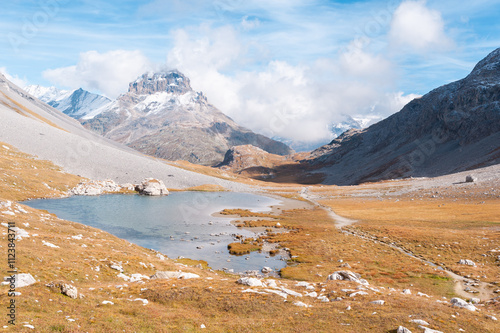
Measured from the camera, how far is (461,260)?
40.1m

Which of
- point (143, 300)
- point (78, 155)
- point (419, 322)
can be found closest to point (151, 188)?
point (78, 155)

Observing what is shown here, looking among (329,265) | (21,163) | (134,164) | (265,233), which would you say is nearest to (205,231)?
(265,233)

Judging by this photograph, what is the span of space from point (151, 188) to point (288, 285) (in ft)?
375

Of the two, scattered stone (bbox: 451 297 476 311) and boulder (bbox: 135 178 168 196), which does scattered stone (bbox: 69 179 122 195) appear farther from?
scattered stone (bbox: 451 297 476 311)

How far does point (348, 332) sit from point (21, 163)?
441 feet

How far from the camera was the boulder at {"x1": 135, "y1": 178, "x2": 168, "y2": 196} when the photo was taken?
432ft

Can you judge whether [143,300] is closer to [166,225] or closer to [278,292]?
[278,292]

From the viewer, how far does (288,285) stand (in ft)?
95.4

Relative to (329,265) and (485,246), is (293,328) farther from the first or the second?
(485,246)

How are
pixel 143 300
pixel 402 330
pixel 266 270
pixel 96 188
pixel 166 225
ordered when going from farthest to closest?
pixel 96 188 → pixel 166 225 → pixel 266 270 → pixel 143 300 → pixel 402 330

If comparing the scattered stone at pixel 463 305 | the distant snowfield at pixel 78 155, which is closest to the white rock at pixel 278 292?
the scattered stone at pixel 463 305

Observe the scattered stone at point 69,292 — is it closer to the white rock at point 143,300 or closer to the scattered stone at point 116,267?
the white rock at point 143,300

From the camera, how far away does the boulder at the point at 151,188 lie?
131625 millimetres

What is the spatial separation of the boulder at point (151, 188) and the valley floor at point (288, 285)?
81879mm
